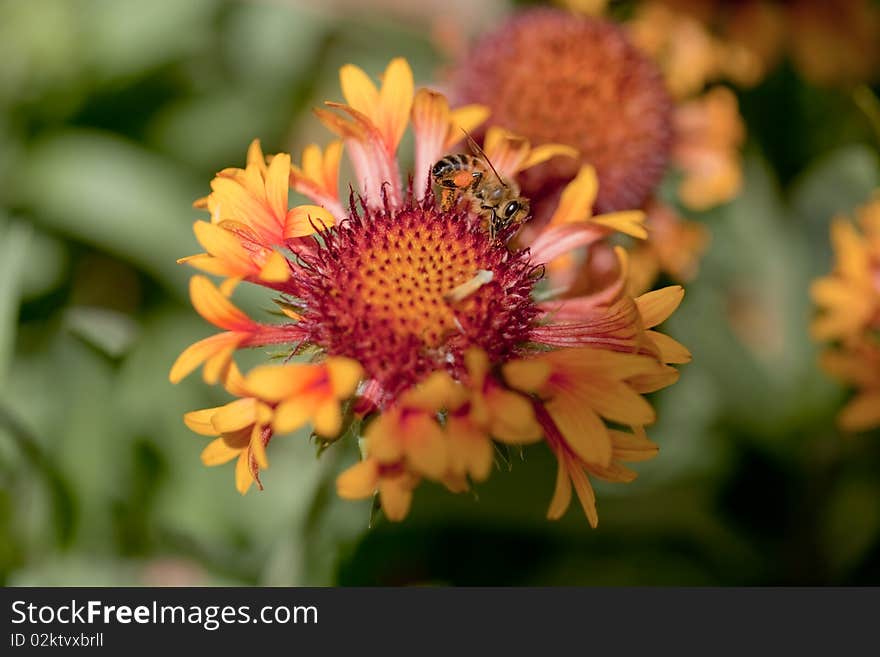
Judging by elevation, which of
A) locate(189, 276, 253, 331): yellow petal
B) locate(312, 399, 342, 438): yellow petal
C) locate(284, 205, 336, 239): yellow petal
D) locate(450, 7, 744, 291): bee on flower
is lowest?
locate(312, 399, 342, 438): yellow petal

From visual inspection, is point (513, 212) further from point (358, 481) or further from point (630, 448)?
point (358, 481)

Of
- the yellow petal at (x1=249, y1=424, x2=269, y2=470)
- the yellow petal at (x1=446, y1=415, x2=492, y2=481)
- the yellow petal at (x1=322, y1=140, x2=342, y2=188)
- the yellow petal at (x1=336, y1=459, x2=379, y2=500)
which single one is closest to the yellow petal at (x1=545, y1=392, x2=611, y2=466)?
the yellow petal at (x1=446, y1=415, x2=492, y2=481)

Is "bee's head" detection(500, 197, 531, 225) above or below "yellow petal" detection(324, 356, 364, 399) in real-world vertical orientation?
above

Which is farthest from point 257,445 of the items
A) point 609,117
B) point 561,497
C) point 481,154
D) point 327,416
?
point 609,117

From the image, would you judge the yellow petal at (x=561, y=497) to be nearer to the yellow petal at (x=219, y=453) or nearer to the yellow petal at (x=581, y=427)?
the yellow petal at (x=581, y=427)

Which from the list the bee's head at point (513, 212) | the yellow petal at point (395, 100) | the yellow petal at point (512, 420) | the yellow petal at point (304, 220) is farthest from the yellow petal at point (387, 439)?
the yellow petal at point (395, 100)

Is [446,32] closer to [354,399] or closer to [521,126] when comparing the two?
[521,126]

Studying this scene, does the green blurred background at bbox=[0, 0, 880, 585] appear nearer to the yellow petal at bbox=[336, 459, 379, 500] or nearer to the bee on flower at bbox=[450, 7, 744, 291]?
the bee on flower at bbox=[450, 7, 744, 291]
